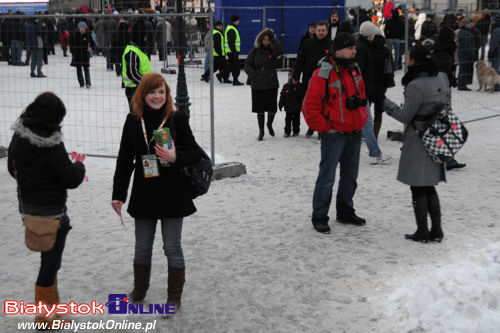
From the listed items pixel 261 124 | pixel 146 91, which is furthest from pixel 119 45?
pixel 146 91

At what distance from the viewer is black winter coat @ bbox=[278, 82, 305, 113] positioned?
35.2 feet

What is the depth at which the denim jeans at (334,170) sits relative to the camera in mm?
6008

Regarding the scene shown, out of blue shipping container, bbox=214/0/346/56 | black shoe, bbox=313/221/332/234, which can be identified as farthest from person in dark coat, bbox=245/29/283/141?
blue shipping container, bbox=214/0/346/56

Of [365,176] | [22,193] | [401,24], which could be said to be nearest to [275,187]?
[365,176]

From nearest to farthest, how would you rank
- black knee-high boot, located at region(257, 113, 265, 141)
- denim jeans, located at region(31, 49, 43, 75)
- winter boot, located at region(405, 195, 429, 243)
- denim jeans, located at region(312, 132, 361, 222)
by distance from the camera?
1. winter boot, located at region(405, 195, 429, 243)
2. denim jeans, located at region(312, 132, 361, 222)
3. black knee-high boot, located at region(257, 113, 265, 141)
4. denim jeans, located at region(31, 49, 43, 75)

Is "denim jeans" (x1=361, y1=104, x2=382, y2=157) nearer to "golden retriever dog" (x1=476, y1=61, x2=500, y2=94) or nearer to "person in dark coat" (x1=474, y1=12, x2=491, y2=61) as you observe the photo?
"golden retriever dog" (x1=476, y1=61, x2=500, y2=94)

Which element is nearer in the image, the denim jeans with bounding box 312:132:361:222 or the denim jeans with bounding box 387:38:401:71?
the denim jeans with bounding box 312:132:361:222

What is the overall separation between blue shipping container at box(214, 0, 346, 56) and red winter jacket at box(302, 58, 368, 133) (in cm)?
1584

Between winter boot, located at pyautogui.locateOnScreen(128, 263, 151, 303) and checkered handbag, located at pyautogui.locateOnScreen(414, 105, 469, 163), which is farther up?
checkered handbag, located at pyautogui.locateOnScreen(414, 105, 469, 163)

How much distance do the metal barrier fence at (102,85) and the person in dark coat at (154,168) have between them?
3.58m

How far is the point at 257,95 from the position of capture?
1079 centimetres

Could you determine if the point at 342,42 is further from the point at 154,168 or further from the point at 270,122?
the point at 270,122

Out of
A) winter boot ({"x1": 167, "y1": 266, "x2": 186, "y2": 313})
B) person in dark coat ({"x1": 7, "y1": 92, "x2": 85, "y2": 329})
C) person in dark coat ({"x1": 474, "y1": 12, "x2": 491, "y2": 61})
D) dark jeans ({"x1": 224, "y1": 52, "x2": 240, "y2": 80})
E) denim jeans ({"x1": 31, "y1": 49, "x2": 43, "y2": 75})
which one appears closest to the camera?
person in dark coat ({"x1": 7, "y1": 92, "x2": 85, "y2": 329})

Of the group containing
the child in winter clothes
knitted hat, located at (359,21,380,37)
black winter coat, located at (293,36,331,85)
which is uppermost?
knitted hat, located at (359,21,380,37)
